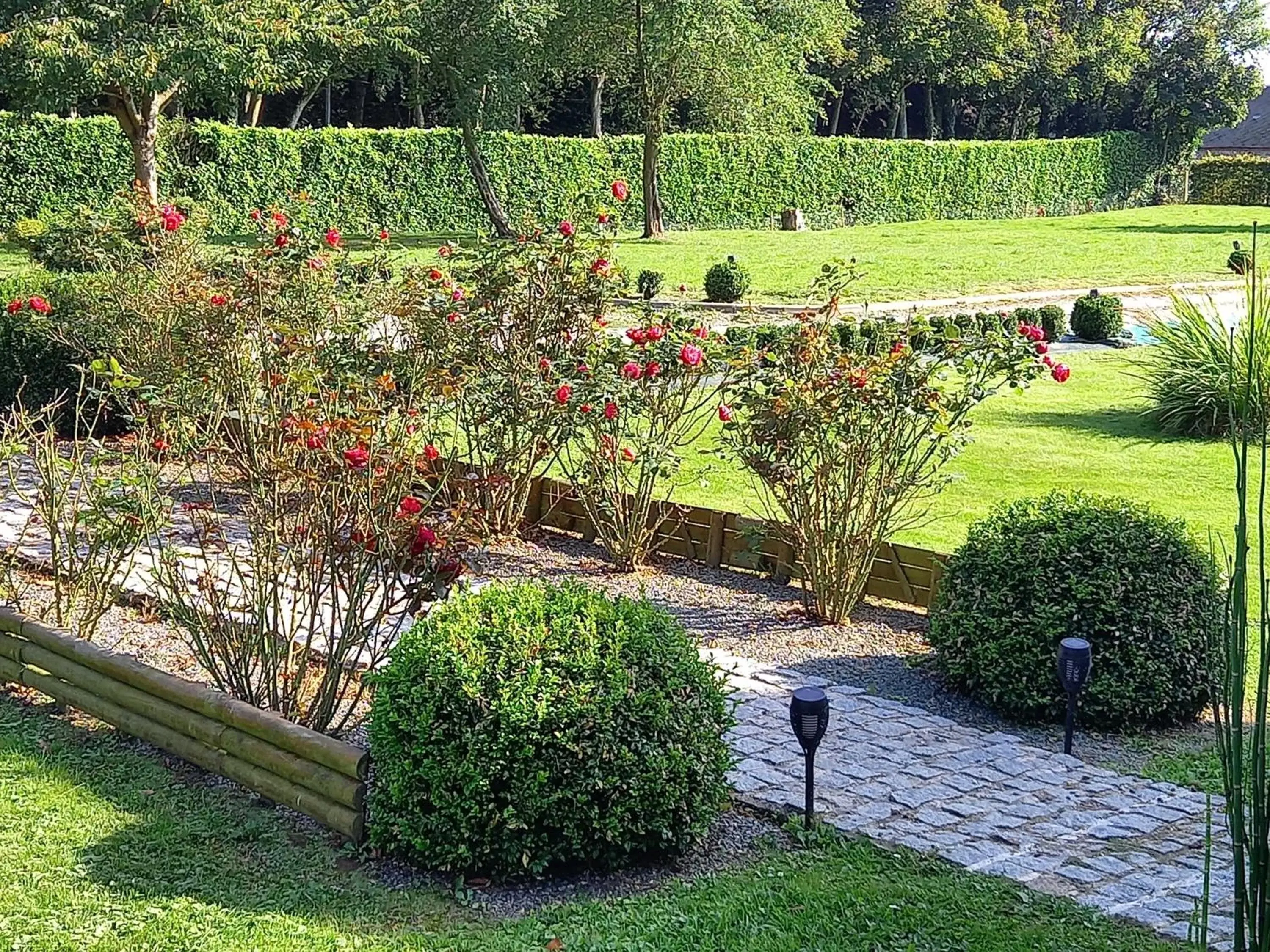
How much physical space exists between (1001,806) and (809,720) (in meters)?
0.89

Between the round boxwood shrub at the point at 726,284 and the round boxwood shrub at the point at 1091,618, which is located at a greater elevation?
the round boxwood shrub at the point at 726,284

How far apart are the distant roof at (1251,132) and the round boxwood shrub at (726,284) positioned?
173 ft

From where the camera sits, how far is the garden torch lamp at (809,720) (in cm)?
413

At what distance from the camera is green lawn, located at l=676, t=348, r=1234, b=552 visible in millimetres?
8703

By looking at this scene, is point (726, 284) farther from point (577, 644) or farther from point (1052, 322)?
point (577, 644)

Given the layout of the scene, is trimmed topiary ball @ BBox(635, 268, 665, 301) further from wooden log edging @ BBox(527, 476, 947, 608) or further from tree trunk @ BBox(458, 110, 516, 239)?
wooden log edging @ BBox(527, 476, 947, 608)

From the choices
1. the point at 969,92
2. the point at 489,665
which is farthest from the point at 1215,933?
the point at 969,92

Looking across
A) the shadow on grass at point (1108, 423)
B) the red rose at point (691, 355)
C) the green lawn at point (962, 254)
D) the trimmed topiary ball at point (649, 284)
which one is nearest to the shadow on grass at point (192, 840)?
the red rose at point (691, 355)

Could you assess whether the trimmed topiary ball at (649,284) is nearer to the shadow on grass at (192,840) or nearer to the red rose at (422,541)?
the red rose at (422,541)

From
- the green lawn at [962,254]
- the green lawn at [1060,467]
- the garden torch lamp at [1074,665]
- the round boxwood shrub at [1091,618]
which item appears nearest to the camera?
the garden torch lamp at [1074,665]

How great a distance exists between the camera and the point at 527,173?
2936cm

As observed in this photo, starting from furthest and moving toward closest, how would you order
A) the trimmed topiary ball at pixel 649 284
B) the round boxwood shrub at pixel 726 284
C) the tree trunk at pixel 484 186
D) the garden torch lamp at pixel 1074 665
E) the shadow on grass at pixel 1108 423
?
the tree trunk at pixel 484 186
the round boxwood shrub at pixel 726 284
the trimmed topiary ball at pixel 649 284
the shadow on grass at pixel 1108 423
the garden torch lamp at pixel 1074 665

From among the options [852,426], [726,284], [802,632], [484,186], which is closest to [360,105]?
[484,186]

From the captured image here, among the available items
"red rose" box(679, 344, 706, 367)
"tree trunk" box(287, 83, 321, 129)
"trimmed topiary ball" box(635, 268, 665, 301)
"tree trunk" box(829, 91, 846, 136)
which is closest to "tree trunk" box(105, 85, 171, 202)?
"trimmed topiary ball" box(635, 268, 665, 301)
